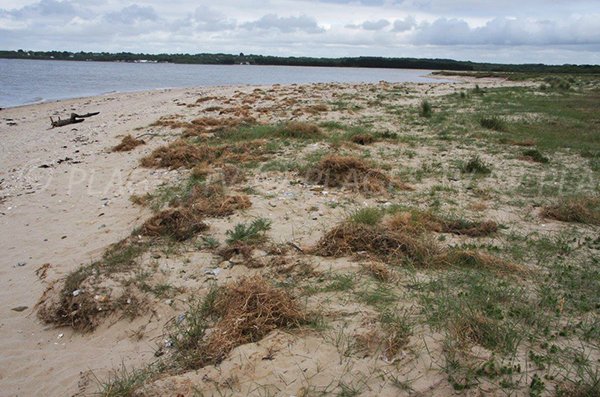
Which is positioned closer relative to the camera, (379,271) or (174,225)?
(379,271)

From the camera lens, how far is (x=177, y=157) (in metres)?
10.2

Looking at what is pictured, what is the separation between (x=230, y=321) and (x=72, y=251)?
136 inches

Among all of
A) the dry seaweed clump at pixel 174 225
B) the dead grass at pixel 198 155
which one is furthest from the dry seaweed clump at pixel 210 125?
the dry seaweed clump at pixel 174 225

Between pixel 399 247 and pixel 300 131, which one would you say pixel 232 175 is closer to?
pixel 300 131

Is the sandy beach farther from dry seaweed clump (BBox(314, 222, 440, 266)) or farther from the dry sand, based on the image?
dry seaweed clump (BBox(314, 222, 440, 266))

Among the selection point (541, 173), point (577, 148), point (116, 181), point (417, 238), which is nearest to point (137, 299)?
point (417, 238)

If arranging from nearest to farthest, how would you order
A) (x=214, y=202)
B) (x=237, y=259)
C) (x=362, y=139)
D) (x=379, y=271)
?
(x=379, y=271) < (x=237, y=259) < (x=214, y=202) < (x=362, y=139)

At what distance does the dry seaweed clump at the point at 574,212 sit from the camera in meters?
6.69

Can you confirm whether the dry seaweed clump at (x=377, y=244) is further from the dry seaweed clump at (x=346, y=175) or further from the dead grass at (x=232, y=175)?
the dead grass at (x=232, y=175)

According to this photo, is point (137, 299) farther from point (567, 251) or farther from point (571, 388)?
point (567, 251)

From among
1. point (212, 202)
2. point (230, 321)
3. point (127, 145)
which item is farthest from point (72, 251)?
point (127, 145)

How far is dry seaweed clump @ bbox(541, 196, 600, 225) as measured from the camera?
21.9ft

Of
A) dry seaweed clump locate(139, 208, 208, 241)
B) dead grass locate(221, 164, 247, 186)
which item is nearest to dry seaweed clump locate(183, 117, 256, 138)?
dead grass locate(221, 164, 247, 186)

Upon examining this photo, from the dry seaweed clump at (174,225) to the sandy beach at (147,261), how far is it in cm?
28
